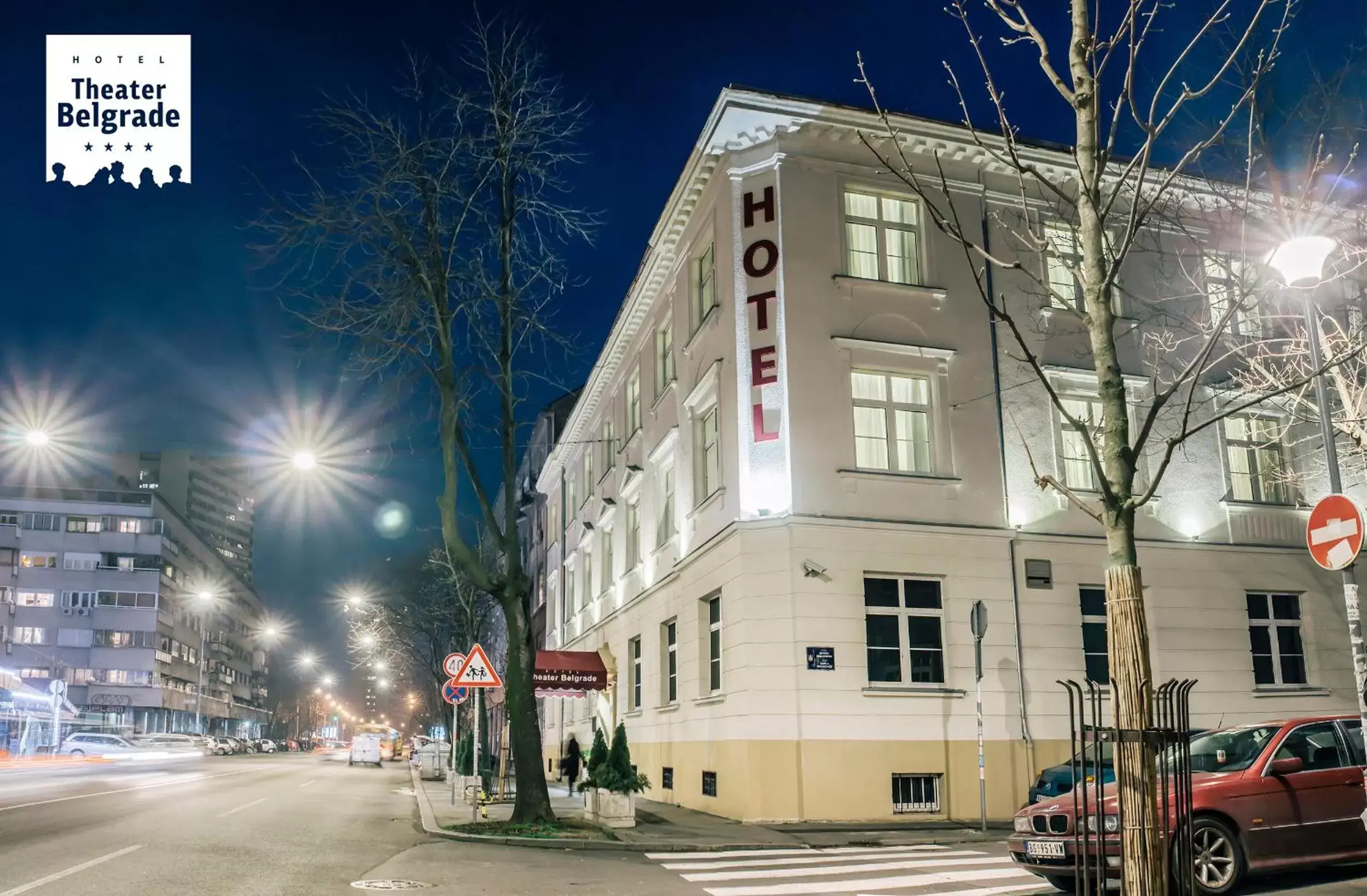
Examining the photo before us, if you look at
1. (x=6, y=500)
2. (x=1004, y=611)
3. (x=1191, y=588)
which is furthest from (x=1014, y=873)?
(x=6, y=500)

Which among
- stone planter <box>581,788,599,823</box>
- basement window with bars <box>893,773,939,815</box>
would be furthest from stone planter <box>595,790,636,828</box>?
basement window with bars <box>893,773,939,815</box>

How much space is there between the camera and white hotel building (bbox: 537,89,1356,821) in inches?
755

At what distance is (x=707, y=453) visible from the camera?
23438mm

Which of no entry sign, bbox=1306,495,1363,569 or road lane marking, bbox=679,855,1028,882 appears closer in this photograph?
no entry sign, bbox=1306,495,1363,569

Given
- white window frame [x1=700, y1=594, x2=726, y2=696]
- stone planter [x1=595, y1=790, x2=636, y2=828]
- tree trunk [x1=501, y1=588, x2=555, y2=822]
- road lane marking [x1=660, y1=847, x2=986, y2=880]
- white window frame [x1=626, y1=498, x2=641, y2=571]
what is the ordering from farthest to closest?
1. white window frame [x1=626, y1=498, x2=641, y2=571]
2. white window frame [x1=700, y1=594, x2=726, y2=696]
3. stone planter [x1=595, y1=790, x2=636, y2=828]
4. tree trunk [x1=501, y1=588, x2=555, y2=822]
5. road lane marking [x1=660, y1=847, x2=986, y2=880]

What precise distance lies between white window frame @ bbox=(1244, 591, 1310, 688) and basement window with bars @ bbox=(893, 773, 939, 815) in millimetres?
7440

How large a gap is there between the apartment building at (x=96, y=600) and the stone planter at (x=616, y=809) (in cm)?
8138

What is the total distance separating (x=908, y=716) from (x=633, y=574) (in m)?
12.0

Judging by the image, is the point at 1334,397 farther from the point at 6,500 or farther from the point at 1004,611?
the point at 6,500

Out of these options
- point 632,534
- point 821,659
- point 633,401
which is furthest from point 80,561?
point 821,659

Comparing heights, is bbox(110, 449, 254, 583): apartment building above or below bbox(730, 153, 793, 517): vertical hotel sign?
above

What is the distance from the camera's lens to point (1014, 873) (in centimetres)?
1252

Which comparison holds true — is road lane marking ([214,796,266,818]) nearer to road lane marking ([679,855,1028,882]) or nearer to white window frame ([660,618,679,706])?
white window frame ([660,618,679,706])

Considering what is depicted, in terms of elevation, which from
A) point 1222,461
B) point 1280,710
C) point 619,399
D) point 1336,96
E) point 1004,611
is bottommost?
point 1280,710
